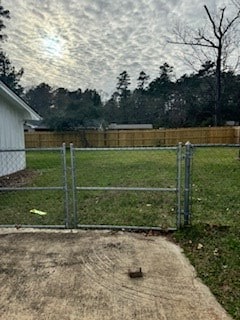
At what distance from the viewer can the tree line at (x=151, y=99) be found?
3155cm

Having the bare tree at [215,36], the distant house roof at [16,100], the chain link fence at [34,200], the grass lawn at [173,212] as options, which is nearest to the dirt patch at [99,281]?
the grass lawn at [173,212]

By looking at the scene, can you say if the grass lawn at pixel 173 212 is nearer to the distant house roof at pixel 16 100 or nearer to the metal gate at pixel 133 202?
the metal gate at pixel 133 202

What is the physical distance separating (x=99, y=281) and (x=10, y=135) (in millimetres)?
9484

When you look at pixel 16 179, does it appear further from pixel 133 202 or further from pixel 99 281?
pixel 99 281

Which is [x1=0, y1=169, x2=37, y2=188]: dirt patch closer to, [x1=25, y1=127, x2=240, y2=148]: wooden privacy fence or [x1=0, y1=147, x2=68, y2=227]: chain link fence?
[x1=0, y1=147, x2=68, y2=227]: chain link fence

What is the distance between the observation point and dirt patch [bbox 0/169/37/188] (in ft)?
29.7

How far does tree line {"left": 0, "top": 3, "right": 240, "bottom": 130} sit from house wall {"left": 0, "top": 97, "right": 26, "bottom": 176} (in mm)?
16478

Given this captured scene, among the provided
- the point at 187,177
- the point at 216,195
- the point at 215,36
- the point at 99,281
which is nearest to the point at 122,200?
the point at 216,195

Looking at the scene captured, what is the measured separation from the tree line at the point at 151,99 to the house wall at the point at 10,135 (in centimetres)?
1648

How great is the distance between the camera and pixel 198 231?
4309 millimetres

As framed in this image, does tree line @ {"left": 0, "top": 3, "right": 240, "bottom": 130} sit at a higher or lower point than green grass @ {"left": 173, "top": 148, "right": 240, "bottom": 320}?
higher

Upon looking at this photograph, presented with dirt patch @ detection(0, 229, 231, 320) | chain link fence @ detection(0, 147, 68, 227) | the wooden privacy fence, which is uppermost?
the wooden privacy fence

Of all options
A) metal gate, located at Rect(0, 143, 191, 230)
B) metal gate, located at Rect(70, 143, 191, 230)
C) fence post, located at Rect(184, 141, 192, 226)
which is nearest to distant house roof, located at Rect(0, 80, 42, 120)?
metal gate, located at Rect(0, 143, 191, 230)

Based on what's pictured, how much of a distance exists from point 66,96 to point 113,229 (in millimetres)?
42924
